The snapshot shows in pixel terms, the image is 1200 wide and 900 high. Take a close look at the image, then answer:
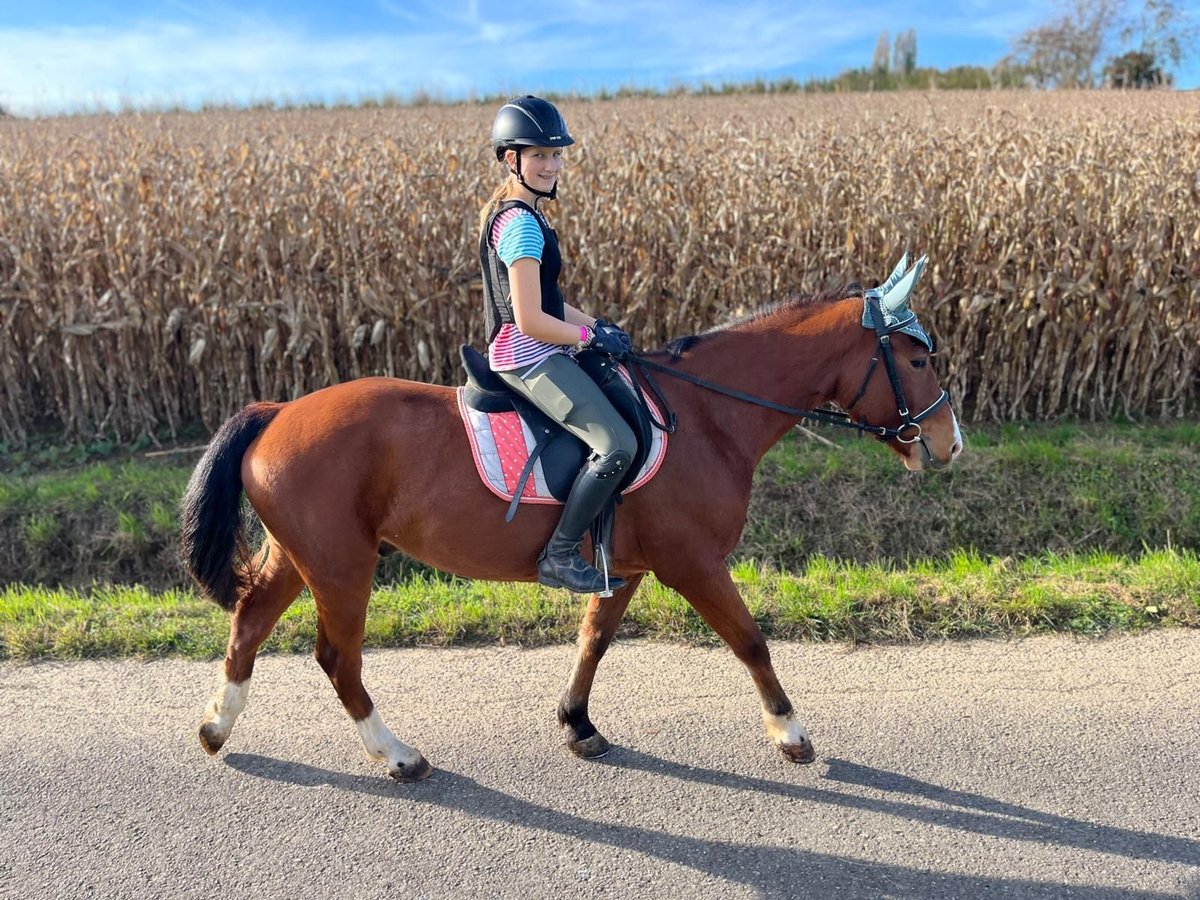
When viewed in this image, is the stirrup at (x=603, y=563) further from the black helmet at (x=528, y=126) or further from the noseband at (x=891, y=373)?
the black helmet at (x=528, y=126)

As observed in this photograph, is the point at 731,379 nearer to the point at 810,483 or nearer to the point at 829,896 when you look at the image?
the point at 829,896

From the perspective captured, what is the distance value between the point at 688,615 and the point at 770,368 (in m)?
1.63

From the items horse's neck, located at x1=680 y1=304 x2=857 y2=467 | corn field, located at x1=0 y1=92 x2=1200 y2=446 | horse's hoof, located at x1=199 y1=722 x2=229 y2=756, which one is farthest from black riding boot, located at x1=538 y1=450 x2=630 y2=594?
corn field, located at x1=0 y1=92 x2=1200 y2=446

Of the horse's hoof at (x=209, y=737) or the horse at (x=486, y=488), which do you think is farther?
the horse's hoof at (x=209, y=737)

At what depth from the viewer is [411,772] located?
3604mm

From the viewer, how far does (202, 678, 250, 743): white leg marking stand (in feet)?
12.2

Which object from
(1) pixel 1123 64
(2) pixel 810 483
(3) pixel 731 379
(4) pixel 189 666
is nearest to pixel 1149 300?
(2) pixel 810 483

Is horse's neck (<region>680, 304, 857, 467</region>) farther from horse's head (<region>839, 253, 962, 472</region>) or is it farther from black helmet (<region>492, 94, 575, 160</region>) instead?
black helmet (<region>492, 94, 575, 160</region>)

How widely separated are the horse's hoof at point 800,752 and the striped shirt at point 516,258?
5.86 ft

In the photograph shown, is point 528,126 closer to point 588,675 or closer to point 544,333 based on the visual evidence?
point 544,333

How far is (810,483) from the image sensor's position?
696cm

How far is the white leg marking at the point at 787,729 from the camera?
3635 millimetres

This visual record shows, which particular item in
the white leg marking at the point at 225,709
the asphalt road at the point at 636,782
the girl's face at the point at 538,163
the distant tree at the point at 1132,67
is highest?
the distant tree at the point at 1132,67

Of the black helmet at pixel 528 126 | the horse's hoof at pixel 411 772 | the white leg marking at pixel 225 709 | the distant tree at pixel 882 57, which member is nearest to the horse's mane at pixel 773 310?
the black helmet at pixel 528 126
